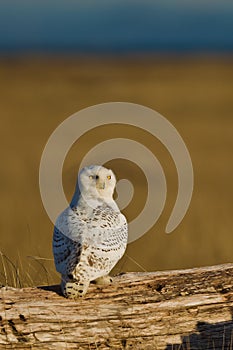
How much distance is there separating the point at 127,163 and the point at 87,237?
14.4 meters

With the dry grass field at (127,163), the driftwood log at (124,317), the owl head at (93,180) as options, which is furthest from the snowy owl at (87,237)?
the dry grass field at (127,163)

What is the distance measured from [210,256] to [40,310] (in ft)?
19.8

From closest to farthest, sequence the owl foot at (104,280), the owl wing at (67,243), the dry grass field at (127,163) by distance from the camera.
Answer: the owl wing at (67,243) → the owl foot at (104,280) → the dry grass field at (127,163)

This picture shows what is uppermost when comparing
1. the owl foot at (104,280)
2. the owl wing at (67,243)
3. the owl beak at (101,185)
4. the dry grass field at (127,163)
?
the dry grass field at (127,163)

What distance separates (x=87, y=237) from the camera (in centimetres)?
541

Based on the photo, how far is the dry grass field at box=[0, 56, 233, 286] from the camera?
11297 mm

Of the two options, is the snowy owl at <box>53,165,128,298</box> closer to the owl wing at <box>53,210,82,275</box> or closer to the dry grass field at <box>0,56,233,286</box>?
the owl wing at <box>53,210,82,275</box>

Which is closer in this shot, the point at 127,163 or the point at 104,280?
the point at 104,280

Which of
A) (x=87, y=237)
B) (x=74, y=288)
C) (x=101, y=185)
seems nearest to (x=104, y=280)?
(x=74, y=288)

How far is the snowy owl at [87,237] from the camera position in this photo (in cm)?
539

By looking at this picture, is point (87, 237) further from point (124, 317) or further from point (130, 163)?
point (130, 163)

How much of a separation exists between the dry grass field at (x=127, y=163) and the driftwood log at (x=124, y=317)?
658mm

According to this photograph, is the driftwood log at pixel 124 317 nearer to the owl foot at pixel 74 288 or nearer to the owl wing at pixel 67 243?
the owl foot at pixel 74 288

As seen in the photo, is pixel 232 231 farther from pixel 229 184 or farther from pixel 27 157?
pixel 27 157
